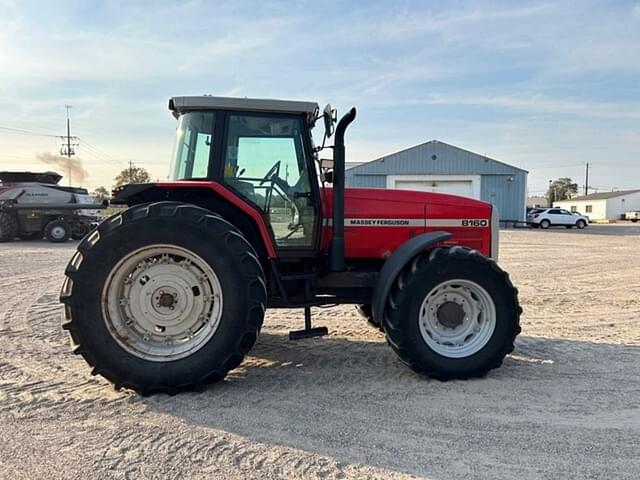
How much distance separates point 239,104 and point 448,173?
28491 millimetres

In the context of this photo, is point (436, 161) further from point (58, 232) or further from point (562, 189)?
point (562, 189)

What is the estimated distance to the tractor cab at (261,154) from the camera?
14.5 ft

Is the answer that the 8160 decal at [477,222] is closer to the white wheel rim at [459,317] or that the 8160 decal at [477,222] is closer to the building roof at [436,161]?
the white wheel rim at [459,317]

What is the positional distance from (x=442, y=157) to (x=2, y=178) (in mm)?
23476

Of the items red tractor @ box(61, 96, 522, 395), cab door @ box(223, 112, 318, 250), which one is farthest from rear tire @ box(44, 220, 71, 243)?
cab door @ box(223, 112, 318, 250)

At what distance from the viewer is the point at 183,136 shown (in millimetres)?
4539

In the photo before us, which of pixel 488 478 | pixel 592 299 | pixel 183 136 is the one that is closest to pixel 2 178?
pixel 183 136

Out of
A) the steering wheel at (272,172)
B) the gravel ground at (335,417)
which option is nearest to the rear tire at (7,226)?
the gravel ground at (335,417)

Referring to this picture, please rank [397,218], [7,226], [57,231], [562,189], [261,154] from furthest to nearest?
[562,189] < [7,226] < [57,231] < [397,218] < [261,154]

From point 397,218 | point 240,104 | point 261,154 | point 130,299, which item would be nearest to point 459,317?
point 397,218

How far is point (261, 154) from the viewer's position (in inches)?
177

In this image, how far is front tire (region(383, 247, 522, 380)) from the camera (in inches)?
169

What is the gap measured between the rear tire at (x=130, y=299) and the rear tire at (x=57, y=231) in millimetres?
17172

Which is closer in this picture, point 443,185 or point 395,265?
point 395,265
